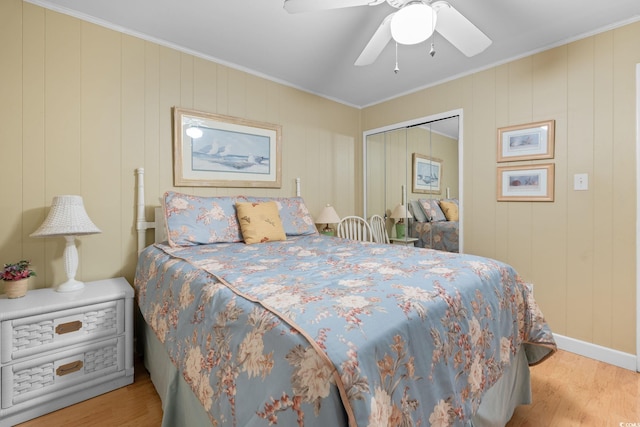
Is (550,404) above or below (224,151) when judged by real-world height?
below

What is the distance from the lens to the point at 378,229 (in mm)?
3691

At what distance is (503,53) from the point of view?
2504 millimetres

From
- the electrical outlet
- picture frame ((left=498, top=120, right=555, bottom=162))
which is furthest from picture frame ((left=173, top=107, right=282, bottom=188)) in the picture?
the electrical outlet

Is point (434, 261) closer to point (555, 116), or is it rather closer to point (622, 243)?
point (622, 243)

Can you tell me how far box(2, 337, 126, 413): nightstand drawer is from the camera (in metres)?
1.51

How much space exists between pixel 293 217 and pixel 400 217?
54.9 inches

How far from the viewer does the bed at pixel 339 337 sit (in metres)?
0.71

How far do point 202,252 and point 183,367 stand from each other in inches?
29.6

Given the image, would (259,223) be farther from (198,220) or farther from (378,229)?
(378,229)

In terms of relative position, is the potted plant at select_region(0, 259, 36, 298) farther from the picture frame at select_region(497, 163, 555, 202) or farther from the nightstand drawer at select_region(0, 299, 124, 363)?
the picture frame at select_region(497, 163, 555, 202)

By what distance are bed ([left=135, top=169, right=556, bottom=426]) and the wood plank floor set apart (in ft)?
0.43

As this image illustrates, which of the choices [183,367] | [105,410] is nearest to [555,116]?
[183,367]

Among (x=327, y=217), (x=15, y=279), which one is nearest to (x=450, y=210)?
(x=327, y=217)

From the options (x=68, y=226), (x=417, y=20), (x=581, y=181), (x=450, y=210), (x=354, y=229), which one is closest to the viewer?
(x=417, y=20)
